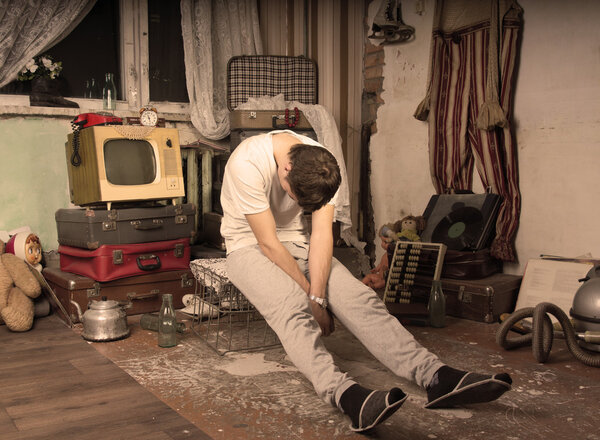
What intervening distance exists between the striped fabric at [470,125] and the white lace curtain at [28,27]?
7.84ft

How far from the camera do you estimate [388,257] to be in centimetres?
376

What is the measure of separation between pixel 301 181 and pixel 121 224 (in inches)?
64.2

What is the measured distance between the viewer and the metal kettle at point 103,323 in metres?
2.78

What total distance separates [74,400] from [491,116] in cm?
264

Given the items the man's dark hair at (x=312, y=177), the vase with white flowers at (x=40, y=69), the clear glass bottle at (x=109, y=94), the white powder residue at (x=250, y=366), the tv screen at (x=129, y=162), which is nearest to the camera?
the man's dark hair at (x=312, y=177)

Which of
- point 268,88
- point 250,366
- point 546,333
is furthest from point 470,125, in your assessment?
point 250,366

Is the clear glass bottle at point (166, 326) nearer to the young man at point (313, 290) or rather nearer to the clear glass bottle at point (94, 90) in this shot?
the young man at point (313, 290)

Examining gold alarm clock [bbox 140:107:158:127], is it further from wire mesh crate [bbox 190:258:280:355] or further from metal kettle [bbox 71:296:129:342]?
metal kettle [bbox 71:296:129:342]

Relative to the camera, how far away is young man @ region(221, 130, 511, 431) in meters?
1.83

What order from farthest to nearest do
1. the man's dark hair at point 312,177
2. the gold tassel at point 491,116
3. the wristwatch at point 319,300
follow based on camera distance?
the gold tassel at point 491,116, the wristwatch at point 319,300, the man's dark hair at point 312,177

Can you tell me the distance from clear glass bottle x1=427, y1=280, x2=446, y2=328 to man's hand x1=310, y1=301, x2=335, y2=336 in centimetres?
105

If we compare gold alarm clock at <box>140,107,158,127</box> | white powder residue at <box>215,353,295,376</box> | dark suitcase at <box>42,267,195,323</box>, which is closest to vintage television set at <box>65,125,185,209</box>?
gold alarm clock at <box>140,107,158,127</box>

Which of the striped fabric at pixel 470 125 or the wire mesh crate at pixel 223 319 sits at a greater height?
the striped fabric at pixel 470 125

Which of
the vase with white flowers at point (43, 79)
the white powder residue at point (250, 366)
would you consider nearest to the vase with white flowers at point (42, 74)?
the vase with white flowers at point (43, 79)
